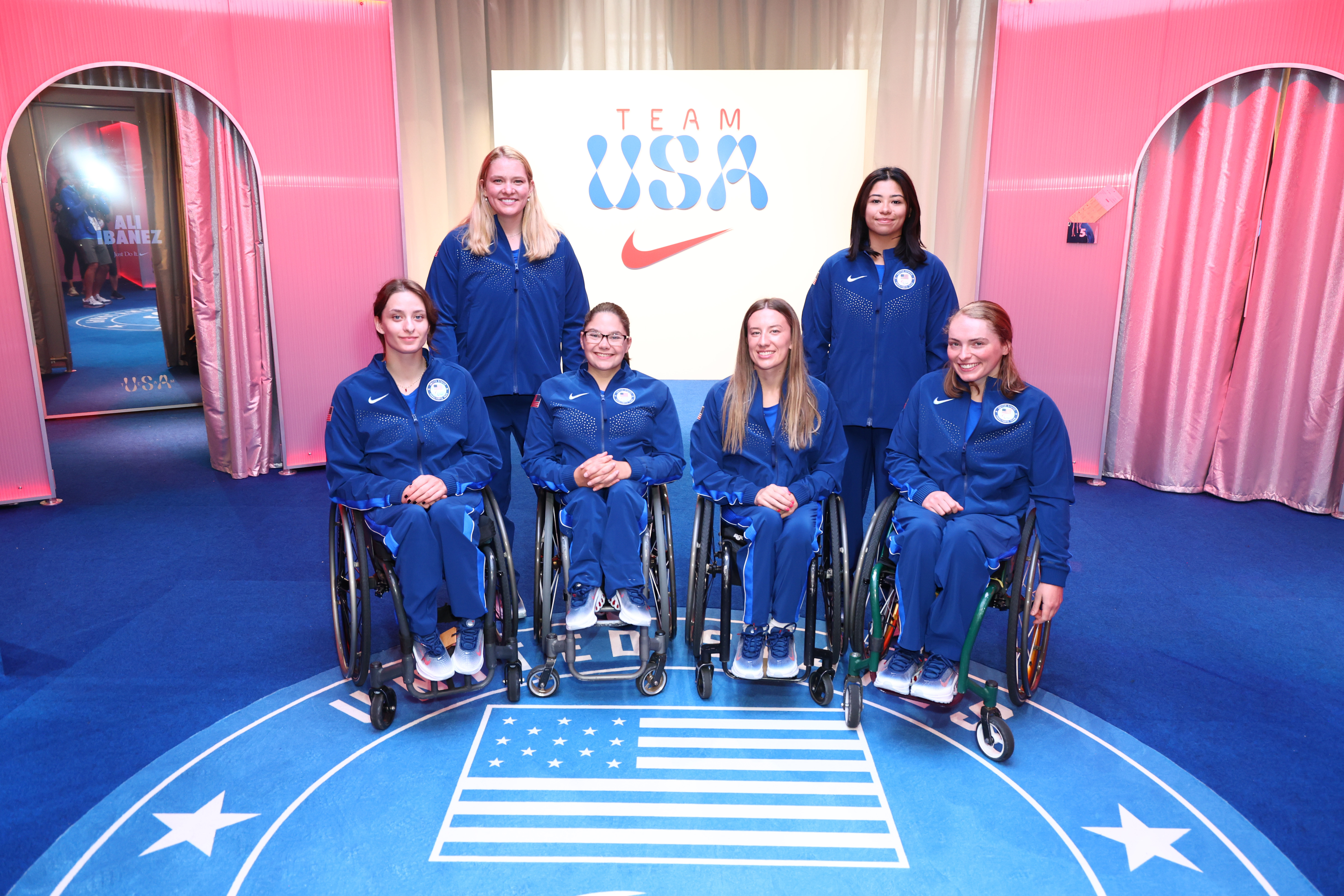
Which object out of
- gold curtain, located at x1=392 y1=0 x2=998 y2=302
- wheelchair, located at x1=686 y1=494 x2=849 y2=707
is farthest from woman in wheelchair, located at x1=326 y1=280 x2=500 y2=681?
gold curtain, located at x1=392 y1=0 x2=998 y2=302

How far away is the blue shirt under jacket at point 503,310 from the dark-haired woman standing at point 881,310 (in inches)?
30.3

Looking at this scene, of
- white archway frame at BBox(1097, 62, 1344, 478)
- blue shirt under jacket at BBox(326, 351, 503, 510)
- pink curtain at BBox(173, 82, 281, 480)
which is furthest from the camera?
pink curtain at BBox(173, 82, 281, 480)

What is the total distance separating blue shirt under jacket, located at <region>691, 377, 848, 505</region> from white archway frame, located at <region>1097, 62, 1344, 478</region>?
2.40 meters

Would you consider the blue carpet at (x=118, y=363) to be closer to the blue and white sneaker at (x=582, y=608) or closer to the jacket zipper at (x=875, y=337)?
the blue and white sneaker at (x=582, y=608)

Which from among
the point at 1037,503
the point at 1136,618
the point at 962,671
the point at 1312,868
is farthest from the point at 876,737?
the point at 1136,618

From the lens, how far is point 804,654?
246cm

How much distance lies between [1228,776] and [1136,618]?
2.86ft

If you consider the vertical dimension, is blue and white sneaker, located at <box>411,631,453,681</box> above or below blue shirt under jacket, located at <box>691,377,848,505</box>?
below

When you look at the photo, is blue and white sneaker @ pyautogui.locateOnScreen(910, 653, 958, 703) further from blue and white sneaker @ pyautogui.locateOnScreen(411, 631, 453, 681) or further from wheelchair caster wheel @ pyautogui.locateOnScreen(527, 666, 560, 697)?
blue and white sneaker @ pyautogui.locateOnScreen(411, 631, 453, 681)

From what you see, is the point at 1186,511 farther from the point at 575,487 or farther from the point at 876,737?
the point at 575,487

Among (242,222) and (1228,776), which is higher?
(242,222)

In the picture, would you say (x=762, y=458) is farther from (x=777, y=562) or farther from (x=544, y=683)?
(x=544, y=683)

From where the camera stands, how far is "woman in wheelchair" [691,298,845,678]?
7.47 feet

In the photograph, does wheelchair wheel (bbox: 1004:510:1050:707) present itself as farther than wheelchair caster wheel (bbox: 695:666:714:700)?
No
